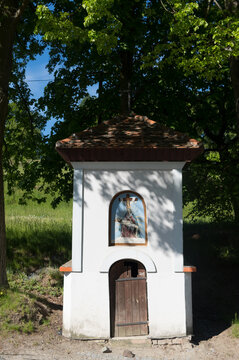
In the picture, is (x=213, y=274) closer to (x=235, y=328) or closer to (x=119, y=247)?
(x=235, y=328)

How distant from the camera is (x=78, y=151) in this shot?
779 cm

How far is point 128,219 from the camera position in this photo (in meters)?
7.91

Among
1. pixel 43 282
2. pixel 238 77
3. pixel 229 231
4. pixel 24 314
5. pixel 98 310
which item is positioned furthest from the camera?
pixel 229 231

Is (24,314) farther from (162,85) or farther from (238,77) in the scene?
(162,85)

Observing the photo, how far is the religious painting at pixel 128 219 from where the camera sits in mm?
7867

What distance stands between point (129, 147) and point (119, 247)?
2.39 metres

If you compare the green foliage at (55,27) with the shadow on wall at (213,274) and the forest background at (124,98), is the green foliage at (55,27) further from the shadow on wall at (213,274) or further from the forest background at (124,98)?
the shadow on wall at (213,274)

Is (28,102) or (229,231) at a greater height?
(28,102)

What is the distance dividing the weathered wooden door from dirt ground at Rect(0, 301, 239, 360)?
11.1 inches

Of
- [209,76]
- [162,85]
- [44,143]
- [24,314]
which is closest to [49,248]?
[44,143]

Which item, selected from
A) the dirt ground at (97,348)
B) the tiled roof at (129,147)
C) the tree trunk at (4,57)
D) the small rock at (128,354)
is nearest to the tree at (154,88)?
the tree trunk at (4,57)

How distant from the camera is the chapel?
768 centimetres

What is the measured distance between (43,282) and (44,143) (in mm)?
5754

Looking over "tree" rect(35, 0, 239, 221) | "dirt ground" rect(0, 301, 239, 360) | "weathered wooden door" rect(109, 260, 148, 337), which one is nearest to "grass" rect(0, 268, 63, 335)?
"dirt ground" rect(0, 301, 239, 360)
